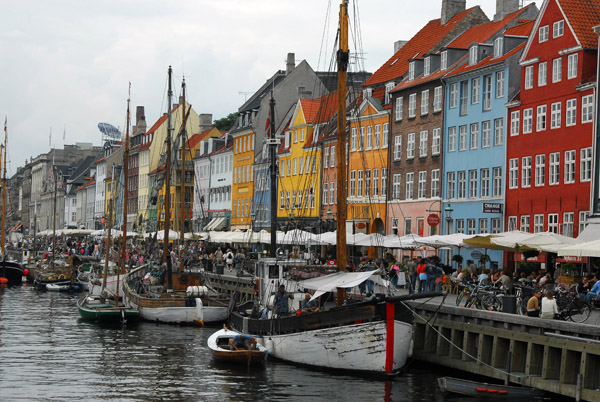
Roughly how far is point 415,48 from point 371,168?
9512 millimetres

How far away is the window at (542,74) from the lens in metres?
55.6

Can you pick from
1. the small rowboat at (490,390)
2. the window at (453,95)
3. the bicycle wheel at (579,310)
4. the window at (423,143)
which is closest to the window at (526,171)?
the window at (453,95)

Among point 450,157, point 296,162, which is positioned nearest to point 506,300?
point 450,157

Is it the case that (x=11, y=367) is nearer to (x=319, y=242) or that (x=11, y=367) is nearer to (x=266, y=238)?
(x=319, y=242)

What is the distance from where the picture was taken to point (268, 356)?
35406 millimetres

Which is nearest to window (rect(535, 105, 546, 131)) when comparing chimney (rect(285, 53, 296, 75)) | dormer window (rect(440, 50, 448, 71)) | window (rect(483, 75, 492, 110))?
window (rect(483, 75, 492, 110))

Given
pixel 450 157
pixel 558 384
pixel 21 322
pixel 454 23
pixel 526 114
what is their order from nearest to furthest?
pixel 558 384 → pixel 21 322 → pixel 526 114 → pixel 450 157 → pixel 454 23

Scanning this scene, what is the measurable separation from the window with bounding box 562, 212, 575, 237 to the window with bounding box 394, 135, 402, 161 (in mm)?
20377

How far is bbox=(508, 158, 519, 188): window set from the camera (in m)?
58.3

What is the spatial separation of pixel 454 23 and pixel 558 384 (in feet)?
165

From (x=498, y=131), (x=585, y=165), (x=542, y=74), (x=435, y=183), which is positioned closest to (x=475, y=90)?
(x=498, y=131)

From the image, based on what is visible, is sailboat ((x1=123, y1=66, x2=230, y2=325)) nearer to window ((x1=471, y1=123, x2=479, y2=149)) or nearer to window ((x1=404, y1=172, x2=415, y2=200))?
window ((x1=471, y1=123, x2=479, y2=149))

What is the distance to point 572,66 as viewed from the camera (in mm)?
53125

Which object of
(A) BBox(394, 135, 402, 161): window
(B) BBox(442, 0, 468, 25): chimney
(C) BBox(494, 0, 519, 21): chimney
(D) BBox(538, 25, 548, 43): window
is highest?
(B) BBox(442, 0, 468, 25): chimney
